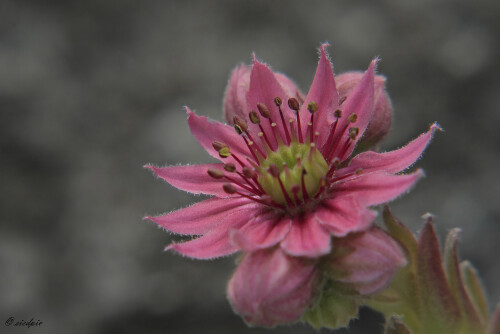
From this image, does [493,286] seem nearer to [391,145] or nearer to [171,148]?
[391,145]

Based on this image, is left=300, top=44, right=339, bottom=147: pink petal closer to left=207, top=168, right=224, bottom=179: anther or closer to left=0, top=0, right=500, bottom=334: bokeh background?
left=207, top=168, right=224, bottom=179: anther

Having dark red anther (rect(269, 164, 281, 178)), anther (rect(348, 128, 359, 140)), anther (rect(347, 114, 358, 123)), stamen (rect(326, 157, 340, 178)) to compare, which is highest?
anther (rect(347, 114, 358, 123))

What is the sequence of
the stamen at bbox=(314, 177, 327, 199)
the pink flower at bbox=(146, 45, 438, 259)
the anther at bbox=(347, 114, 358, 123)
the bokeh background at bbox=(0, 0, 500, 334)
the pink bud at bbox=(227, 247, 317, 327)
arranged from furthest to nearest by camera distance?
the bokeh background at bbox=(0, 0, 500, 334)
the anther at bbox=(347, 114, 358, 123)
the stamen at bbox=(314, 177, 327, 199)
the pink flower at bbox=(146, 45, 438, 259)
the pink bud at bbox=(227, 247, 317, 327)

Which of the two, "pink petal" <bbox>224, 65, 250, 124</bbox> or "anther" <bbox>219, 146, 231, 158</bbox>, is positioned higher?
"pink petal" <bbox>224, 65, 250, 124</bbox>

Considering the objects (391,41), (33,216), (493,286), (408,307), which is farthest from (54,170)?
(408,307)

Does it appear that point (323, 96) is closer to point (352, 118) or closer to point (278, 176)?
point (352, 118)

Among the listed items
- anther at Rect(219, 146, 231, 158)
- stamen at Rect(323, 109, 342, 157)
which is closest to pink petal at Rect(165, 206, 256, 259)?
anther at Rect(219, 146, 231, 158)
